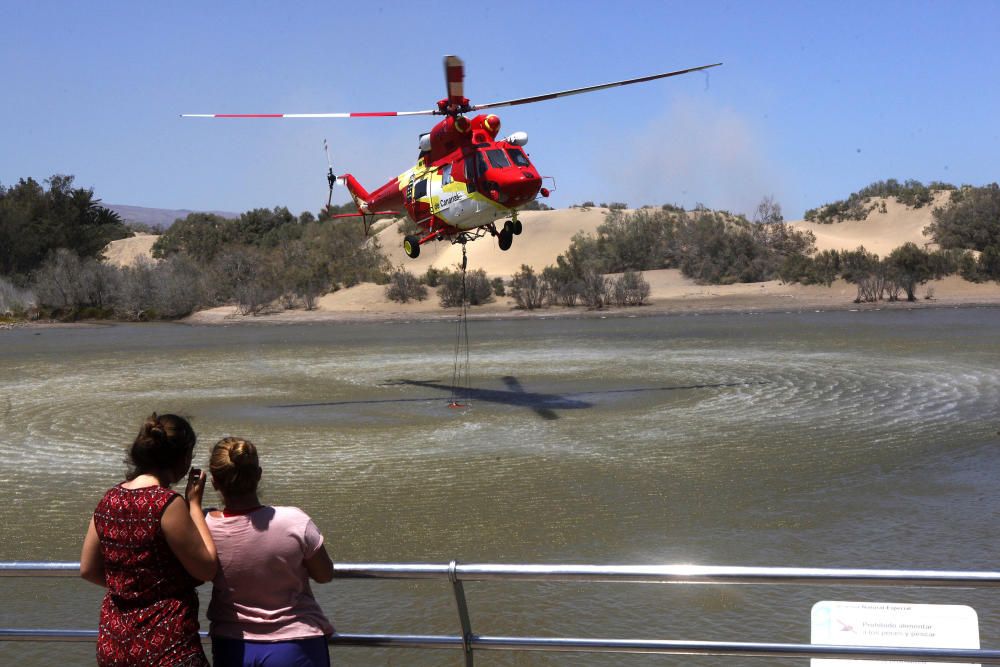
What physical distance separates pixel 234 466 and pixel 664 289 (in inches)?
1851

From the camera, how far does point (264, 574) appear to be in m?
4.04

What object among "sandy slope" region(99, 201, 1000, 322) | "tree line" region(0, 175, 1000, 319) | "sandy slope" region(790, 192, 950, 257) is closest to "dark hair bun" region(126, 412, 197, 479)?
"sandy slope" region(99, 201, 1000, 322)

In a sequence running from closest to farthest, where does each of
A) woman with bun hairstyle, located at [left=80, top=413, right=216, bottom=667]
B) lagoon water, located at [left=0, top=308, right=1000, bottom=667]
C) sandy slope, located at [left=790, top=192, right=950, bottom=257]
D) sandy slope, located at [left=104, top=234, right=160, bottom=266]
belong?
1. woman with bun hairstyle, located at [left=80, top=413, right=216, bottom=667]
2. lagoon water, located at [left=0, top=308, right=1000, bottom=667]
3. sandy slope, located at [left=790, top=192, right=950, bottom=257]
4. sandy slope, located at [left=104, top=234, right=160, bottom=266]

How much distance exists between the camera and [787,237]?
2327 inches

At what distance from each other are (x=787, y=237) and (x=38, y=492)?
50874mm

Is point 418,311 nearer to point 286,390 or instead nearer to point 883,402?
point 286,390

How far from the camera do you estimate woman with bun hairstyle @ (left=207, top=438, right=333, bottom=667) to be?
400 cm

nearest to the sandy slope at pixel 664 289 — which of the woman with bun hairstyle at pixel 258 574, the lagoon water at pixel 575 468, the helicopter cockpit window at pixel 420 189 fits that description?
the lagoon water at pixel 575 468

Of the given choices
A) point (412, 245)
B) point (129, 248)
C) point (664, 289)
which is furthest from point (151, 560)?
point (129, 248)

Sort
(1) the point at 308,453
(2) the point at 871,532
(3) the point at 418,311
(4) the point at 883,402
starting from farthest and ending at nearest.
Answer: (3) the point at 418,311 < (4) the point at 883,402 < (1) the point at 308,453 < (2) the point at 871,532

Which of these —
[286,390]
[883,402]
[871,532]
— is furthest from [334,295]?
[871,532]

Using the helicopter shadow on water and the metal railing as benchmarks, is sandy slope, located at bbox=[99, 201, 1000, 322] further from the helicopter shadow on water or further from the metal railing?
the metal railing

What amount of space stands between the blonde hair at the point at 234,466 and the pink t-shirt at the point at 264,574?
12cm

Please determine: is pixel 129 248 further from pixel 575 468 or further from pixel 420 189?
pixel 575 468
